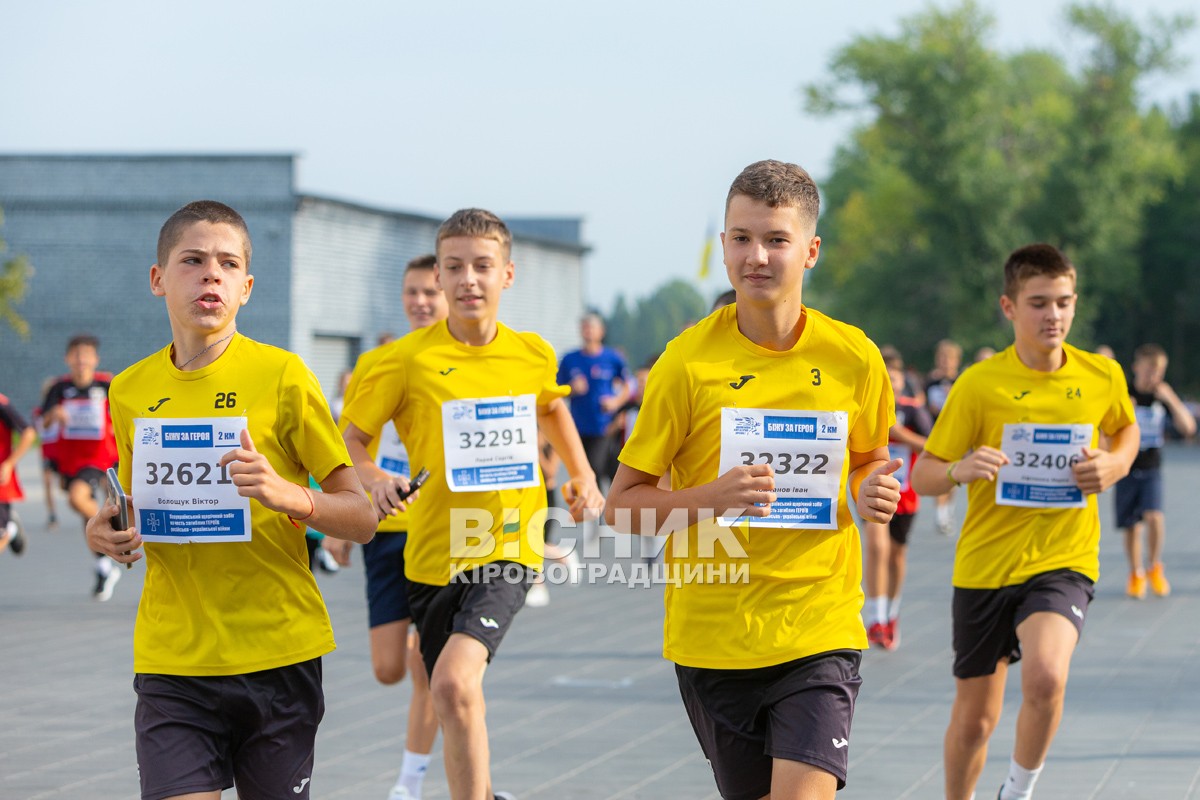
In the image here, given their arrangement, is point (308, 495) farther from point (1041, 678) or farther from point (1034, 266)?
point (1034, 266)

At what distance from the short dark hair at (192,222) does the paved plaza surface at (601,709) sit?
2939 mm

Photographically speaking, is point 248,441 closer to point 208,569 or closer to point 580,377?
point 208,569

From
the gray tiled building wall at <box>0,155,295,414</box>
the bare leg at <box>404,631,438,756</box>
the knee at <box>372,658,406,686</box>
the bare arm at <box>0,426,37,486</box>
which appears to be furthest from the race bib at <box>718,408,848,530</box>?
the gray tiled building wall at <box>0,155,295,414</box>

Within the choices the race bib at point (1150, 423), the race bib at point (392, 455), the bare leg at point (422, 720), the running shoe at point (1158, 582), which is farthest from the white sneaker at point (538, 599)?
the bare leg at point (422, 720)

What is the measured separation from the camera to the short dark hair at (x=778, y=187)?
3926mm

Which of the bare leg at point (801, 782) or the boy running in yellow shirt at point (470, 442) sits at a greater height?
the boy running in yellow shirt at point (470, 442)

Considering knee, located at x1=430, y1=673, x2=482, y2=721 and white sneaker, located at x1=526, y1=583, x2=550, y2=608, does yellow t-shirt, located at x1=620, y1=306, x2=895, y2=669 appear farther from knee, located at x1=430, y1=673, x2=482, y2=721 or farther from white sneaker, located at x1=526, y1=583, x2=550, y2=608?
white sneaker, located at x1=526, y1=583, x2=550, y2=608

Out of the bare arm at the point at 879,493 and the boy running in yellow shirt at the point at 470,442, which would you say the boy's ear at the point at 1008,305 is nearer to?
the boy running in yellow shirt at the point at 470,442

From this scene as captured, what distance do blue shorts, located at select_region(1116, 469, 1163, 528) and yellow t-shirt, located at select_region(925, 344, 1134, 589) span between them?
23.4 feet

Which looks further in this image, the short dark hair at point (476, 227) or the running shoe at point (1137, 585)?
the running shoe at point (1137, 585)

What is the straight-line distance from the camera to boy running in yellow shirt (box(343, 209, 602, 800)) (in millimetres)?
5668

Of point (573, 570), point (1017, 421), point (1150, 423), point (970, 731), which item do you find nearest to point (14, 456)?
point (573, 570)

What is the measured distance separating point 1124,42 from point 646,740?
49.8m

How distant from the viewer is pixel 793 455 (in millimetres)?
4059
